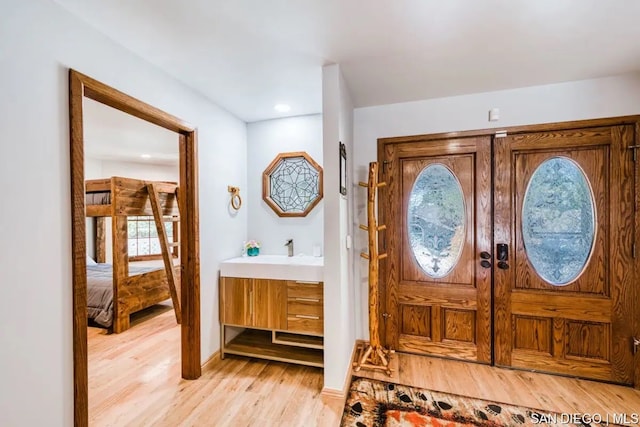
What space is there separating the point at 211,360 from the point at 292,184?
190cm

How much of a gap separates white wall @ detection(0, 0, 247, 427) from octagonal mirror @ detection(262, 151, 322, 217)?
64.2 inches

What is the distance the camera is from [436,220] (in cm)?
266

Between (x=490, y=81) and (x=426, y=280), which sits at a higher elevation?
(x=490, y=81)

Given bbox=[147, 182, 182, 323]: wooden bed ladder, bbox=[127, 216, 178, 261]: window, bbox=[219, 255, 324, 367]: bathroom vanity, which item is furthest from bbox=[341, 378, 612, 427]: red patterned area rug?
bbox=[127, 216, 178, 261]: window

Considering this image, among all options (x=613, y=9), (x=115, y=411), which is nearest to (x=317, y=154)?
(x=613, y=9)

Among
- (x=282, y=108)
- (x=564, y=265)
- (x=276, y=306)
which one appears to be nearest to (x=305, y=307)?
(x=276, y=306)

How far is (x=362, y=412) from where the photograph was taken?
1.89m

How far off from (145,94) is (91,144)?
3.27 meters

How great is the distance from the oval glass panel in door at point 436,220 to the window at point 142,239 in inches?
186

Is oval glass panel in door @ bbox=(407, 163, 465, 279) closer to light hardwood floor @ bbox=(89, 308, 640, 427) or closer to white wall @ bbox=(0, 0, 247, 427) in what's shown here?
light hardwood floor @ bbox=(89, 308, 640, 427)

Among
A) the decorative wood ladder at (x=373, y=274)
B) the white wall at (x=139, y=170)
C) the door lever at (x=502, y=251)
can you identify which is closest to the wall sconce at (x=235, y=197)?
the decorative wood ladder at (x=373, y=274)

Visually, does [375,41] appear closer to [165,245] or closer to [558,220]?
[558,220]

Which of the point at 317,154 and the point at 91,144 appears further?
the point at 91,144

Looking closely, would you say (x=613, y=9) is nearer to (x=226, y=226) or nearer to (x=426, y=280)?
(x=426, y=280)
